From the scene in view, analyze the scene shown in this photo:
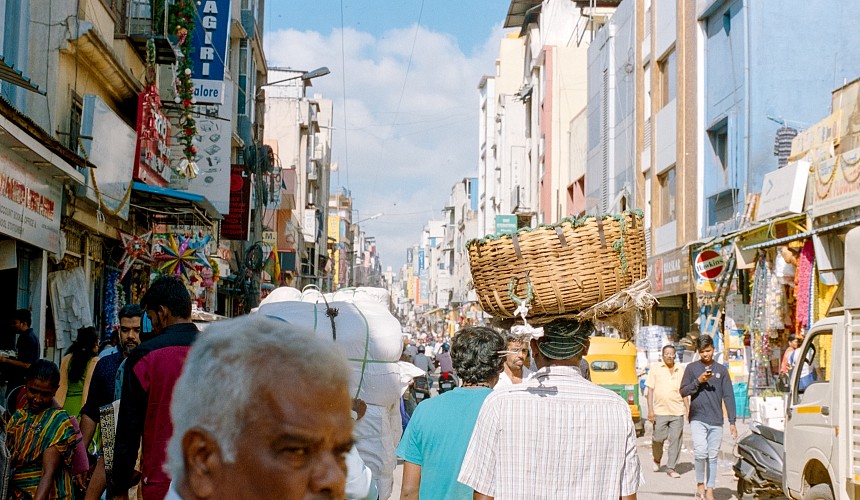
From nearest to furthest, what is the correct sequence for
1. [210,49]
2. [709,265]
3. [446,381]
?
[446,381] → [210,49] → [709,265]

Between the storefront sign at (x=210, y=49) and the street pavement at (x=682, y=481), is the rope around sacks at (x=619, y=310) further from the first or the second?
the storefront sign at (x=210, y=49)

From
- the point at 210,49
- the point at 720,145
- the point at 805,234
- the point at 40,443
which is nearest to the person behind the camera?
the point at 40,443

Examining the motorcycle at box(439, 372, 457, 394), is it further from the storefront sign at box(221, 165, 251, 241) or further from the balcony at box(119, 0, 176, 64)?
the storefront sign at box(221, 165, 251, 241)

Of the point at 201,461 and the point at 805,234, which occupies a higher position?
the point at 805,234

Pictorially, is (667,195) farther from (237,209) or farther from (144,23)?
(144,23)

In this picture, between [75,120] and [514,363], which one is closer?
[514,363]

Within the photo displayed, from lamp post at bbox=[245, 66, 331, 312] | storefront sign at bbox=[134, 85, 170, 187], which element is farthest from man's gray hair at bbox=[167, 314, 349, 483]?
lamp post at bbox=[245, 66, 331, 312]

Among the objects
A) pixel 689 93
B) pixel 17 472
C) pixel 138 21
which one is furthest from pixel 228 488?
pixel 689 93

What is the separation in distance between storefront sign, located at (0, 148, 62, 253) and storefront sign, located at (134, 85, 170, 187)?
3159 millimetres

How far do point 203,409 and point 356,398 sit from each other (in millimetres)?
3077

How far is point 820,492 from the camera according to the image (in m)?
8.84

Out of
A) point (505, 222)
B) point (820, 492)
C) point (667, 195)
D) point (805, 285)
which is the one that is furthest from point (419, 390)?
point (505, 222)

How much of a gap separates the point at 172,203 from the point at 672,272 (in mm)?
13343

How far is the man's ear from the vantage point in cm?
185
